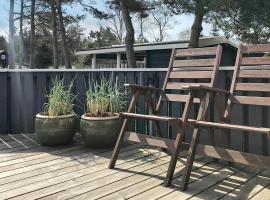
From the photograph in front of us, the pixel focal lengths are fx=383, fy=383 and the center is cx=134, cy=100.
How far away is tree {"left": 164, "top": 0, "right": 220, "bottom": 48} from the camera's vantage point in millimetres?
9023

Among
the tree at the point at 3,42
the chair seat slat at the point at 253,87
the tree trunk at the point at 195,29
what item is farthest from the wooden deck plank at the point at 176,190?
the tree at the point at 3,42

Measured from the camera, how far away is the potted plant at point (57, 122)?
13.9ft

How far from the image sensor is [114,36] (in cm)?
3453

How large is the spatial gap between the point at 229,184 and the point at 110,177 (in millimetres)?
964

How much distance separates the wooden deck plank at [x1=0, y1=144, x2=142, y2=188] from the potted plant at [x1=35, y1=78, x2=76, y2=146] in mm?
446

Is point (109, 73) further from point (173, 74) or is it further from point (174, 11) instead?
point (174, 11)

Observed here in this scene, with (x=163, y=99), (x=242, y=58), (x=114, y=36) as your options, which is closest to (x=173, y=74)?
(x=163, y=99)

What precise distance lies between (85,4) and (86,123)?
13.0 meters

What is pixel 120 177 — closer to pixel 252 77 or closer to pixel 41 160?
pixel 41 160

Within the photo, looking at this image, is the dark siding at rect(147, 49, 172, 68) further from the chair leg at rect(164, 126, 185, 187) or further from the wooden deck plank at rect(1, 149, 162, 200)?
the chair leg at rect(164, 126, 185, 187)

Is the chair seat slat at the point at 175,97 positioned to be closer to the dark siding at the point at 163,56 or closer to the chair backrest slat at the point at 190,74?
the chair backrest slat at the point at 190,74

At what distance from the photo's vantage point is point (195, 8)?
974 centimetres

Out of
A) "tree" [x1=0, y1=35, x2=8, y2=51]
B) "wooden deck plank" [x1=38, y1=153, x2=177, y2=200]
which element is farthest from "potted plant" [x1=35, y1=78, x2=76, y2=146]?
"tree" [x1=0, y1=35, x2=8, y2=51]

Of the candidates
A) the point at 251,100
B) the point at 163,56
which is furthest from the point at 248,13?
the point at 163,56
